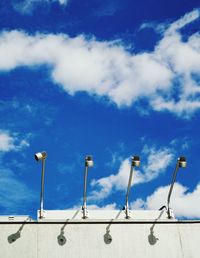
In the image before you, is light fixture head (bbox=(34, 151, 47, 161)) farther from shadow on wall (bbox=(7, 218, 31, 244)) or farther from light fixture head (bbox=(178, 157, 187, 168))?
light fixture head (bbox=(178, 157, 187, 168))

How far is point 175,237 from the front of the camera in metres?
24.5

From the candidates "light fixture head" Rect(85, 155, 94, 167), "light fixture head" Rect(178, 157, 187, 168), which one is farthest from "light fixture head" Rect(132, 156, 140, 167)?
"light fixture head" Rect(178, 157, 187, 168)

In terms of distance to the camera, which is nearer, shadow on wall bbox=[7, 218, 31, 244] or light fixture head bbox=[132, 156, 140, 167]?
shadow on wall bbox=[7, 218, 31, 244]

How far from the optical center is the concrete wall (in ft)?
75.1

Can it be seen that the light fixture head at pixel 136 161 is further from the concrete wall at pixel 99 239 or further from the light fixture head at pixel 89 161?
the concrete wall at pixel 99 239

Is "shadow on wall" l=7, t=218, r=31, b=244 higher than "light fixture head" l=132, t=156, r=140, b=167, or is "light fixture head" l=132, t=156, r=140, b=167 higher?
"light fixture head" l=132, t=156, r=140, b=167

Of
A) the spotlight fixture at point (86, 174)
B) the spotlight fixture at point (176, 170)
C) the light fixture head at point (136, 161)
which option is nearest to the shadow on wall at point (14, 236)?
the spotlight fixture at point (86, 174)

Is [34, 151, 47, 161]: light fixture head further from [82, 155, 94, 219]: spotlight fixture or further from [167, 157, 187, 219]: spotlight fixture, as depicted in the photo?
[167, 157, 187, 219]: spotlight fixture

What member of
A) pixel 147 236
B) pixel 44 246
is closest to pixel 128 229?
pixel 147 236

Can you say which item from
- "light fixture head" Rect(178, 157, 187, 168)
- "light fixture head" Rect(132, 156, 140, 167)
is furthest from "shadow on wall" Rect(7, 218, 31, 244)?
"light fixture head" Rect(178, 157, 187, 168)

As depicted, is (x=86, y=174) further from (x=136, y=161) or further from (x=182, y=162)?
(x=182, y=162)

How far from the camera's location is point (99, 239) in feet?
78.1

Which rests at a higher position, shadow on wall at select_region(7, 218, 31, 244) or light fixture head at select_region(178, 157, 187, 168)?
light fixture head at select_region(178, 157, 187, 168)

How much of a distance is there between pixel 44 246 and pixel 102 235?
123 inches
